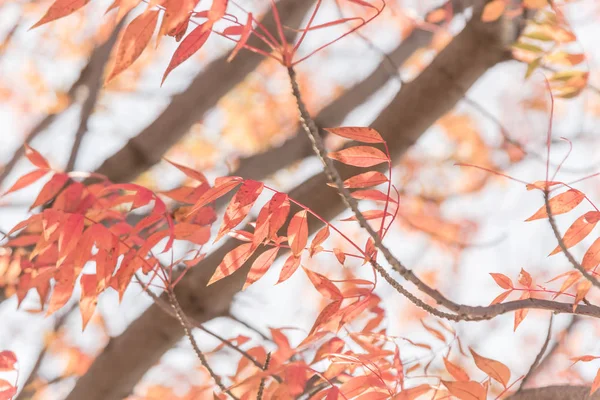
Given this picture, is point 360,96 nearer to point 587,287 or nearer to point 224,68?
point 224,68

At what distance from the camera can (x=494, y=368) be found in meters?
0.70

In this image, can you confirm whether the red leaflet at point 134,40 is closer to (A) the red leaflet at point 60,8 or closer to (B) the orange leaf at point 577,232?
(A) the red leaflet at point 60,8

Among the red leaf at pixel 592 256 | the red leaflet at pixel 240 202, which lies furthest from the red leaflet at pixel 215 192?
the red leaf at pixel 592 256

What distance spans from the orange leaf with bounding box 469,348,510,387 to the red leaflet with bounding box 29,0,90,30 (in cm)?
60

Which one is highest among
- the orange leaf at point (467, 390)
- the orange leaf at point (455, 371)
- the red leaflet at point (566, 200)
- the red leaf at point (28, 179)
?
the red leaf at point (28, 179)

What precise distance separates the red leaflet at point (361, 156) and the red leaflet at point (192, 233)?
335 millimetres

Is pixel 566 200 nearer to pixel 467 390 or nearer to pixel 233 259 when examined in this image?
→ pixel 467 390

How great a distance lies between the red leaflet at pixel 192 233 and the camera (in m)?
0.88

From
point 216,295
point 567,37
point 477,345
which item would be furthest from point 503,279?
point 477,345

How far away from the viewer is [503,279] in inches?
29.2

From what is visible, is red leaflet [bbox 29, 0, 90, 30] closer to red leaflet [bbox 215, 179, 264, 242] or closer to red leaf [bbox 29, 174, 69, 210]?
red leaflet [bbox 215, 179, 264, 242]

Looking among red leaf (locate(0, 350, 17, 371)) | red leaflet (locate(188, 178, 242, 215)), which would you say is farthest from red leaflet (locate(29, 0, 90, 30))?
red leaf (locate(0, 350, 17, 371))

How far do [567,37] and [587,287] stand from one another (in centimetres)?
55

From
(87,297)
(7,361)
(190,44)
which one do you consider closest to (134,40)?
(190,44)
